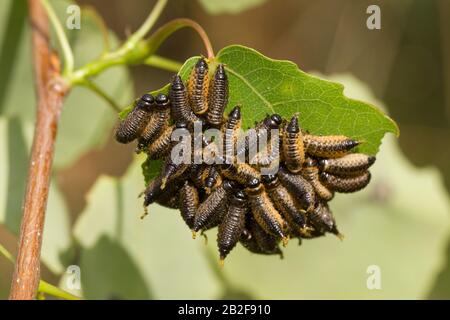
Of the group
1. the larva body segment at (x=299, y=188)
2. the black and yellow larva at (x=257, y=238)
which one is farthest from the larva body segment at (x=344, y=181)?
the black and yellow larva at (x=257, y=238)

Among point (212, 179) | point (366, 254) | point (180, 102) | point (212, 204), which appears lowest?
point (212, 204)

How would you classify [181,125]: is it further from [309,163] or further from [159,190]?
[309,163]

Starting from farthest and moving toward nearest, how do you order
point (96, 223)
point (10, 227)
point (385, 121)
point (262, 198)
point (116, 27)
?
point (116, 27) → point (96, 223) → point (10, 227) → point (385, 121) → point (262, 198)

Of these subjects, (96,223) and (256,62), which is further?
(96,223)

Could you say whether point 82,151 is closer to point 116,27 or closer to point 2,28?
point 2,28

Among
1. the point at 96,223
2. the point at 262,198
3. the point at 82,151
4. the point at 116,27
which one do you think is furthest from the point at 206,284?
the point at 116,27

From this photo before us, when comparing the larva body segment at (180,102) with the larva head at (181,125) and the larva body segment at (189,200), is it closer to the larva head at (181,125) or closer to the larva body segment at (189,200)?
the larva head at (181,125)

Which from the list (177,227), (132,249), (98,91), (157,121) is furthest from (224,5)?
(157,121)

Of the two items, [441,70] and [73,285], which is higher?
[441,70]
